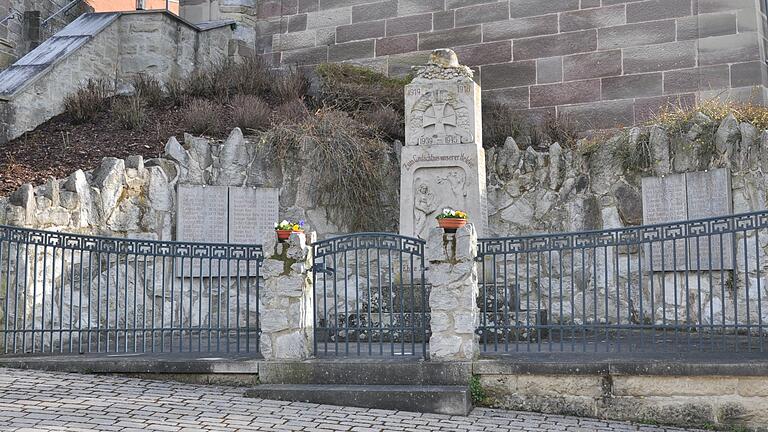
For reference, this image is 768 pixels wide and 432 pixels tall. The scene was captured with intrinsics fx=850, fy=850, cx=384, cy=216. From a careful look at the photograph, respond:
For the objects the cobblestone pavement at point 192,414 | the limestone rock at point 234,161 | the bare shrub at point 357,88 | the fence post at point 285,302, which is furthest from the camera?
the bare shrub at point 357,88

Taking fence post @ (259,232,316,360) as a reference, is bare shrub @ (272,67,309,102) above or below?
above

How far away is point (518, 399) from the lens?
7.14 metres

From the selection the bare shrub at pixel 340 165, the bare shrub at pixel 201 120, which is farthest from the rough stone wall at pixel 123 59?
the bare shrub at pixel 340 165

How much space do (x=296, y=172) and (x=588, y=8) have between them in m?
5.81

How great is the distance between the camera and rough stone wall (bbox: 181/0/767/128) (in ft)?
42.5

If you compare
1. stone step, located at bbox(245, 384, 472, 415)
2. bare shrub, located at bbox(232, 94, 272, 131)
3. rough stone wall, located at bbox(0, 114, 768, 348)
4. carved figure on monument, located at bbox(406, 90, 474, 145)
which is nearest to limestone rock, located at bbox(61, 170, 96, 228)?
rough stone wall, located at bbox(0, 114, 768, 348)

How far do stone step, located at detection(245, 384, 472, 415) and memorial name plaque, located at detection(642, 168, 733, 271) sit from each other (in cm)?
388

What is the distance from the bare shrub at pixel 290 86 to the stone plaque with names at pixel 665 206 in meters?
6.06

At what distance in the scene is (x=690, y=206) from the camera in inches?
406

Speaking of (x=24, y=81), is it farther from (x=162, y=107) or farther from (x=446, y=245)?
(x=446, y=245)

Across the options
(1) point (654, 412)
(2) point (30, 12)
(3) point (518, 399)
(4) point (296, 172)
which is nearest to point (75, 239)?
(4) point (296, 172)

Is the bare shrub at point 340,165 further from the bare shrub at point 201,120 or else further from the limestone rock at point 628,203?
the limestone rock at point 628,203

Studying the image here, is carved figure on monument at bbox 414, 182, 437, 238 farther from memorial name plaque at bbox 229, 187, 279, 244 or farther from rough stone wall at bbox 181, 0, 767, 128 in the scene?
rough stone wall at bbox 181, 0, 767, 128

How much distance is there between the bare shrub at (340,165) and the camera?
1158 centimetres
